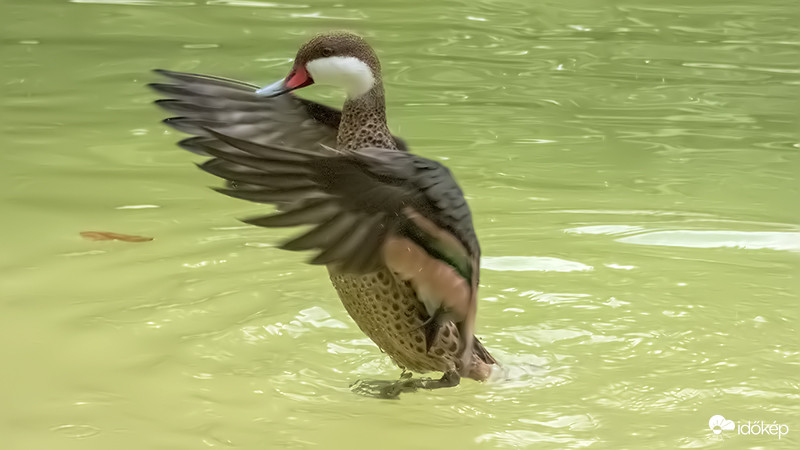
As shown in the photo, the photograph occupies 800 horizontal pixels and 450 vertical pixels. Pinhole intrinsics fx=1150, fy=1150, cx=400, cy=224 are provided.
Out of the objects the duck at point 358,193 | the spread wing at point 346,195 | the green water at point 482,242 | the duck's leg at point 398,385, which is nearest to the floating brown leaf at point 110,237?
the green water at point 482,242

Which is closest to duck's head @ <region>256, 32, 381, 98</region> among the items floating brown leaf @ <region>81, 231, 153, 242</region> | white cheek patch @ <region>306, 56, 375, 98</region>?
white cheek patch @ <region>306, 56, 375, 98</region>

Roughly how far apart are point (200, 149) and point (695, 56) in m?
5.81

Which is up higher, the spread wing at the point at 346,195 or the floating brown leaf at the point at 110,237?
the spread wing at the point at 346,195

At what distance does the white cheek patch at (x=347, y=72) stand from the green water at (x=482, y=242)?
1.35ft

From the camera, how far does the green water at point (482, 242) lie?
136 inches

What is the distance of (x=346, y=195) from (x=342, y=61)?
64 centimetres

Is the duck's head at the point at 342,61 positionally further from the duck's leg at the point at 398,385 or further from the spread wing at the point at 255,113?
the duck's leg at the point at 398,385

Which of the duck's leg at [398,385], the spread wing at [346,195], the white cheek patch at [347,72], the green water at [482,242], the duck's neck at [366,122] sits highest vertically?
the white cheek patch at [347,72]

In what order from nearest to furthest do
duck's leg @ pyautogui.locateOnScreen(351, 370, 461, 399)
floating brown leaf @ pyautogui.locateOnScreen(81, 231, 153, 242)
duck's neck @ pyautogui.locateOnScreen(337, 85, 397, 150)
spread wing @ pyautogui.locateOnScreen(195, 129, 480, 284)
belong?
1. spread wing @ pyautogui.locateOnScreen(195, 129, 480, 284)
2. duck's neck @ pyautogui.locateOnScreen(337, 85, 397, 150)
3. duck's leg @ pyautogui.locateOnScreen(351, 370, 461, 399)
4. floating brown leaf @ pyautogui.locateOnScreen(81, 231, 153, 242)

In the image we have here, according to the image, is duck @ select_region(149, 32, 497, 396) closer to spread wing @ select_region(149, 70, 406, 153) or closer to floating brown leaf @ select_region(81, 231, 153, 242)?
spread wing @ select_region(149, 70, 406, 153)

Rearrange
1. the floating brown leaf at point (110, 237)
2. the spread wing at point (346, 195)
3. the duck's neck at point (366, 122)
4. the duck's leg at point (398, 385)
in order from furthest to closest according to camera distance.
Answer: the floating brown leaf at point (110, 237) → the duck's leg at point (398, 385) → the duck's neck at point (366, 122) → the spread wing at point (346, 195)

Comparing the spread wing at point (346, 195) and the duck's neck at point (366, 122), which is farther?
the duck's neck at point (366, 122)

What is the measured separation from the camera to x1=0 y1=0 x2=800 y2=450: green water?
11.3ft

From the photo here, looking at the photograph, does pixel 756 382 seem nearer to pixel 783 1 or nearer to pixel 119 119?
pixel 119 119
